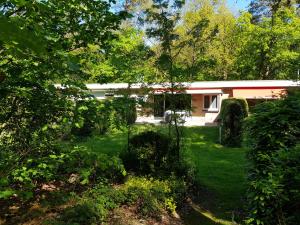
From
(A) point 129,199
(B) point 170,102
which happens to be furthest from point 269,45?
(A) point 129,199

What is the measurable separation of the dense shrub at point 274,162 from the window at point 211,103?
21718 millimetres

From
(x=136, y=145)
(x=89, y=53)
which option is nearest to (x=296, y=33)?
(x=136, y=145)

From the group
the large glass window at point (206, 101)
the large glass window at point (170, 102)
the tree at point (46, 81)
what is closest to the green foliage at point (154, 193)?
the large glass window at point (170, 102)

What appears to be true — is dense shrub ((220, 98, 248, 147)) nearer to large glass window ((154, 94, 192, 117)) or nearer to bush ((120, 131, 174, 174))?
large glass window ((154, 94, 192, 117))

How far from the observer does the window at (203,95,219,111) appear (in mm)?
27489

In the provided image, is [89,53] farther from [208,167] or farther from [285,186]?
[208,167]

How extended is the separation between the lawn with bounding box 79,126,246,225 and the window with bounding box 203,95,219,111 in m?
8.80

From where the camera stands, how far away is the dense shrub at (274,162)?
4270mm

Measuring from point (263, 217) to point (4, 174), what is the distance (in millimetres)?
3171

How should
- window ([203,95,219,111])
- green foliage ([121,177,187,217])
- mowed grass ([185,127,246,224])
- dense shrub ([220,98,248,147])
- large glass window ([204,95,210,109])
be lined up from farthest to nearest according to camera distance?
large glass window ([204,95,210,109]), window ([203,95,219,111]), dense shrub ([220,98,248,147]), mowed grass ([185,127,246,224]), green foliage ([121,177,187,217])

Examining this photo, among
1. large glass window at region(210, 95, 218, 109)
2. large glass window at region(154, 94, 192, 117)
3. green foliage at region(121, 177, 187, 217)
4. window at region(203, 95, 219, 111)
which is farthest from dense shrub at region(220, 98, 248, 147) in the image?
large glass window at region(210, 95, 218, 109)

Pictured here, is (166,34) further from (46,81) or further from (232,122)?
(232,122)

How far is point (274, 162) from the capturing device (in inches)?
184

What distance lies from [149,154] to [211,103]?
19338 millimetres
